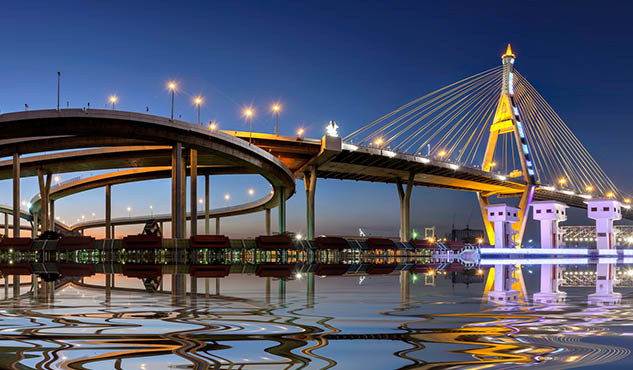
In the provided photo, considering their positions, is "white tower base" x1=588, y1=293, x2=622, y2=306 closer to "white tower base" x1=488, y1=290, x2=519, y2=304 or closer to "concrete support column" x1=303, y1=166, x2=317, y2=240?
"white tower base" x1=488, y1=290, x2=519, y2=304

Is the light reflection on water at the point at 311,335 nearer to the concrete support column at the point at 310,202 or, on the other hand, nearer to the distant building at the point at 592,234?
the concrete support column at the point at 310,202

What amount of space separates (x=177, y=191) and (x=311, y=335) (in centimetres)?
4427

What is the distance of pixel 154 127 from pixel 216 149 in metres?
5.92

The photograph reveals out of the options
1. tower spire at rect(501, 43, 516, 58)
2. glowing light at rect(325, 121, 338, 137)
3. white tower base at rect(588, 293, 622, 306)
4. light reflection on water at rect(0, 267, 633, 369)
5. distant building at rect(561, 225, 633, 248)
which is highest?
tower spire at rect(501, 43, 516, 58)

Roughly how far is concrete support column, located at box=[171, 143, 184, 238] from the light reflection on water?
38.1 metres

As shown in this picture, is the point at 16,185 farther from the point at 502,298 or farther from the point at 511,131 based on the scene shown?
the point at 511,131

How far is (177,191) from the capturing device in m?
A: 47.4

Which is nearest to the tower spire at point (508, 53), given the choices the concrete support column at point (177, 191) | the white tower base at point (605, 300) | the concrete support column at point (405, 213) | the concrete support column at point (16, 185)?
the concrete support column at point (405, 213)

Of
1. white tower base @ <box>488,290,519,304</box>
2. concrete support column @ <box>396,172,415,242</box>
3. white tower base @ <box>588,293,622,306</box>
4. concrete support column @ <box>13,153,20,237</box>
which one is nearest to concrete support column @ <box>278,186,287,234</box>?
concrete support column @ <box>396,172,415,242</box>

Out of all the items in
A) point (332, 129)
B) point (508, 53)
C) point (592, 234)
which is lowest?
point (592, 234)

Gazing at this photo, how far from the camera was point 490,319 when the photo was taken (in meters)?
5.71

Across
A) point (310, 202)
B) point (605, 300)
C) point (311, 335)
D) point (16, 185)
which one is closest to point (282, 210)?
point (310, 202)

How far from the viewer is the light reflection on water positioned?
3.56 metres

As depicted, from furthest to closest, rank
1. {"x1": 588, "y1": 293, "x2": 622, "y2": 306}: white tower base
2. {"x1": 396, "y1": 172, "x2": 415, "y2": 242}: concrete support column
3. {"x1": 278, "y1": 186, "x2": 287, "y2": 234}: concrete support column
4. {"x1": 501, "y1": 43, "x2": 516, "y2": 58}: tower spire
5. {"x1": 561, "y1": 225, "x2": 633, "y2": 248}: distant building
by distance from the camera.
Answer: {"x1": 561, "y1": 225, "x2": 633, "y2": 248}: distant building, {"x1": 501, "y1": 43, "x2": 516, "y2": 58}: tower spire, {"x1": 396, "y1": 172, "x2": 415, "y2": 242}: concrete support column, {"x1": 278, "y1": 186, "x2": 287, "y2": 234}: concrete support column, {"x1": 588, "y1": 293, "x2": 622, "y2": 306}: white tower base
